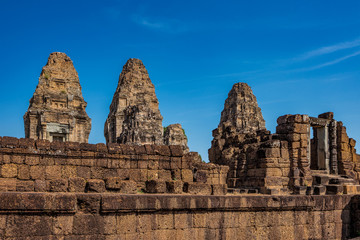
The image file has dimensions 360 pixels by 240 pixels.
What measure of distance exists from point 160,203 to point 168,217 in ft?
1.12

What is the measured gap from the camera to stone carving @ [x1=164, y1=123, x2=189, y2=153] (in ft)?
146

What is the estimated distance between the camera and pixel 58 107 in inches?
1029

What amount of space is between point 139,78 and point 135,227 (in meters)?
39.5

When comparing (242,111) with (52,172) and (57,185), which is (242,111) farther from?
(57,185)

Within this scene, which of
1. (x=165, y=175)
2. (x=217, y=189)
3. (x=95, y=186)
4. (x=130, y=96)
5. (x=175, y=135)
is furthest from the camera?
(x=175, y=135)

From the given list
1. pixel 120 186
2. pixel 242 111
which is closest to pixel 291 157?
pixel 120 186

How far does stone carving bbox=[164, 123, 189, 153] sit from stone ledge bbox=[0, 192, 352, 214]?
34578 millimetres

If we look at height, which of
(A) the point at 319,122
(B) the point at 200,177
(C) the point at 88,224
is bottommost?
(C) the point at 88,224

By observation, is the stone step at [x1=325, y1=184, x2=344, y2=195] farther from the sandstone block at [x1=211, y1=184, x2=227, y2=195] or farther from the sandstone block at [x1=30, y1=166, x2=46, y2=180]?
the sandstone block at [x1=30, y1=166, x2=46, y2=180]

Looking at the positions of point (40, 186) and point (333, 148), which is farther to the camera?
point (333, 148)

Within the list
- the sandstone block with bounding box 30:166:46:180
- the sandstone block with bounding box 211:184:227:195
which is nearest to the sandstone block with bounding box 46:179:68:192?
the sandstone block with bounding box 30:166:46:180

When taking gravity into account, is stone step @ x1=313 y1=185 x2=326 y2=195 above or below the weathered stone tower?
below

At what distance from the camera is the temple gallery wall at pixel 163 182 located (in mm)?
6555

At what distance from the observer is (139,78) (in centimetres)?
4588
